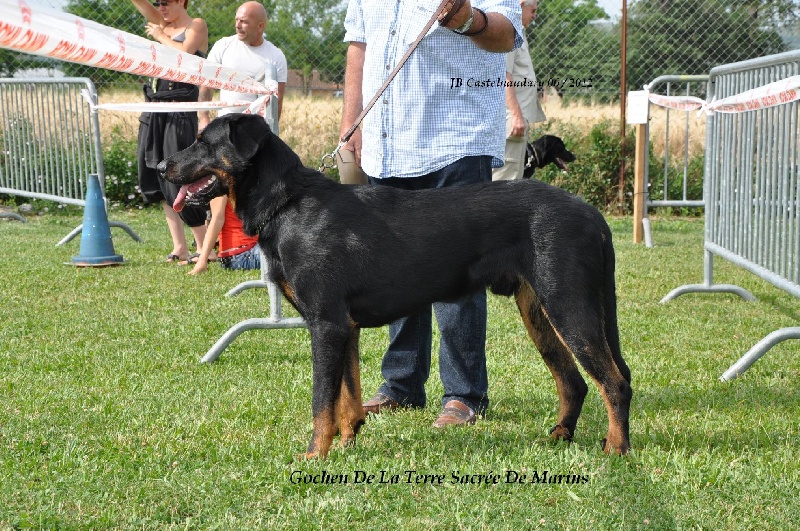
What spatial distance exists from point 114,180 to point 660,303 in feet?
31.7

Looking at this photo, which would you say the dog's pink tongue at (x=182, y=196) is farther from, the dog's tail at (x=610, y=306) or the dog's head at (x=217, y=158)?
the dog's tail at (x=610, y=306)

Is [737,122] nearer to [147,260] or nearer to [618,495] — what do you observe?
[618,495]

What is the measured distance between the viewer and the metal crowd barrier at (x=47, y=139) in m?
11.8

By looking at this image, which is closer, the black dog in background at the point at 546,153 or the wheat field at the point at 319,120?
the black dog in background at the point at 546,153

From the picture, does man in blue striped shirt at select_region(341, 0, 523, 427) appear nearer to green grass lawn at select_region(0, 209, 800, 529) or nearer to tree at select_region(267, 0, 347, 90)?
green grass lawn at select_region(0, 209, 800, 529)

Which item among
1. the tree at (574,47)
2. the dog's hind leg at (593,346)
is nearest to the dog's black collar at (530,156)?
the tree at (574,47)

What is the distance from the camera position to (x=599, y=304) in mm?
3682

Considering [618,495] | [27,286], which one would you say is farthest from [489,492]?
[27,286]

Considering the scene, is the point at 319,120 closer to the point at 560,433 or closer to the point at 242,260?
the point at 242,260

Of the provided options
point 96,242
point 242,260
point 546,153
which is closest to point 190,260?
point 242,260

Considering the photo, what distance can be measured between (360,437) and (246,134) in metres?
1.45

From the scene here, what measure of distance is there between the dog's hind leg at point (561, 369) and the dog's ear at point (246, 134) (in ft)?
4.42

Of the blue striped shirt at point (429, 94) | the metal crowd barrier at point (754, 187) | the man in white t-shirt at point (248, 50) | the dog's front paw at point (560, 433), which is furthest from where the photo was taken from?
the man in white t-shirt at point (248, 50)

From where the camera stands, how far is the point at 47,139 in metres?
12.1
